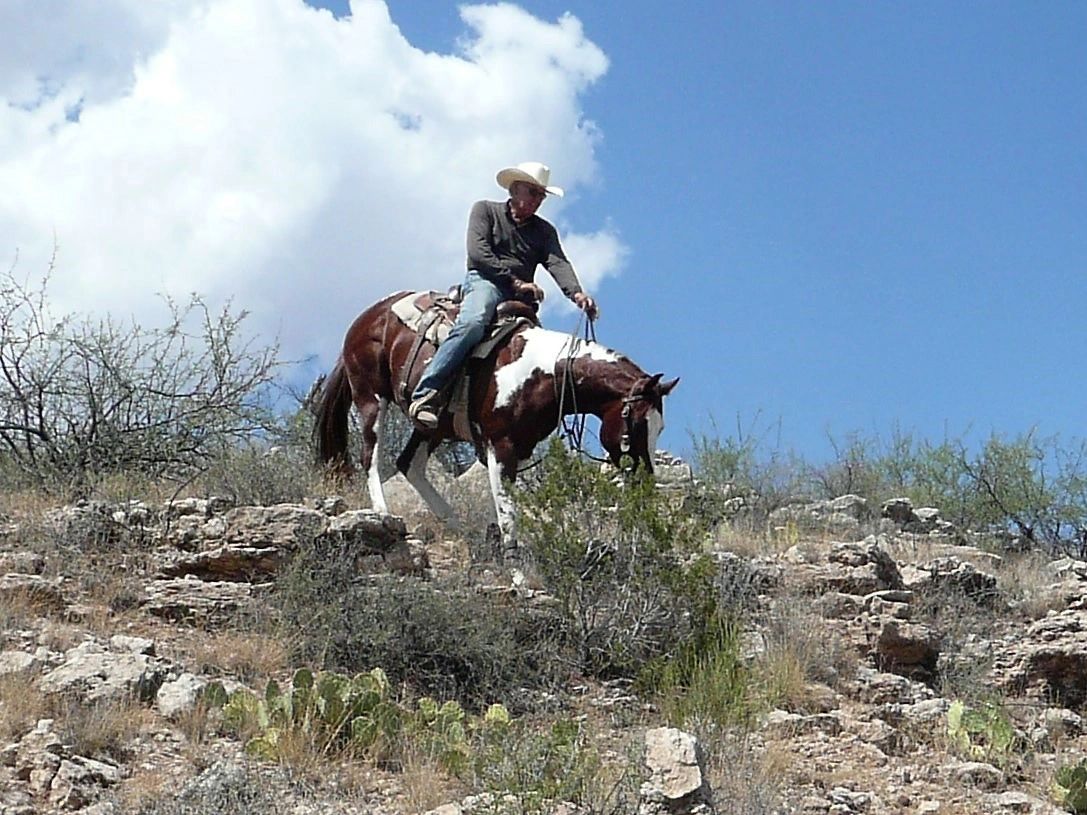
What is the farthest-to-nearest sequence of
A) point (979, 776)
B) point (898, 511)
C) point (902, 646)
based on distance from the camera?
point (898, 511), point (902, 646), point (979, 776)

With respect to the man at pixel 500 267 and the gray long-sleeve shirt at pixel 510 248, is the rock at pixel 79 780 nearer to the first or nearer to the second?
the man at pixel 500 267

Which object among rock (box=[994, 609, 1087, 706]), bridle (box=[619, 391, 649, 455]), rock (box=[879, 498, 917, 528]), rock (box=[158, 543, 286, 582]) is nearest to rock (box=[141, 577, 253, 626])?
rock (box=[158, 543, 286, 582])

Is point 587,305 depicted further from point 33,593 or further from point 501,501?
point 33,593

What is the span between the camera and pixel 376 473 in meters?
10.9

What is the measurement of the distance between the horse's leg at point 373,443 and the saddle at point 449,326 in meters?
0.50

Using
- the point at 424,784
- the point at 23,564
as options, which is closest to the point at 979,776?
the point at 424,784

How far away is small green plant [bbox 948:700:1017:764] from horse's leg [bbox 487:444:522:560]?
2818mm

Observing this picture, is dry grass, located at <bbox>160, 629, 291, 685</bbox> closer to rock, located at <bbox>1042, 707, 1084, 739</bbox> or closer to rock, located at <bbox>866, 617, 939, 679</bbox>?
rock, located at <bbox>866, 617, 939, 679</bbox>

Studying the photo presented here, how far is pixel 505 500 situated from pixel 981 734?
3.49 meters

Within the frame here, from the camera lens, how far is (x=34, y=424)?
40.3 ft

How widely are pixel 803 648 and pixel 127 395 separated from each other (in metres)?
6.86

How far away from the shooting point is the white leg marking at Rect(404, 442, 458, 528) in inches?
428

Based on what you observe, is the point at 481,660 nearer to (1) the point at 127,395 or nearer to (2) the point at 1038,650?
(2) the point at 1038,650

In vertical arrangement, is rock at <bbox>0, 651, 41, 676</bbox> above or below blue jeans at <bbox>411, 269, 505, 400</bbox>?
below
